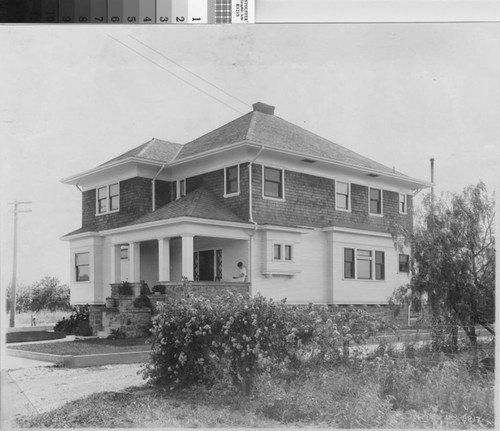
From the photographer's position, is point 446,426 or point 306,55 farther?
point 306,55

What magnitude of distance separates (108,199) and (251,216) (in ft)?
6.92

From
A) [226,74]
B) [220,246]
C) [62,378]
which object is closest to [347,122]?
[226,74]

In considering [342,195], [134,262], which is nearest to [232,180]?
[342,195]

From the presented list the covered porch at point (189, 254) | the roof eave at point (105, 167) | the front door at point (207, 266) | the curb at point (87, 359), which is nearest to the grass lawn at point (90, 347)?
the curb at point (87, 359)

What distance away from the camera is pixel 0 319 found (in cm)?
975

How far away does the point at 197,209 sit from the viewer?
990 centimetres

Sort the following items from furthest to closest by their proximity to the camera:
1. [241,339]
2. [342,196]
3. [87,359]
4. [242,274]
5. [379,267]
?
[342,196]
[379,267]
[242,274]
[87,359]
[241,339]

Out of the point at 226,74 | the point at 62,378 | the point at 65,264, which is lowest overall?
the point at 62,378

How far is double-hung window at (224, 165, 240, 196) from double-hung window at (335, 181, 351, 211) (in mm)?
1454

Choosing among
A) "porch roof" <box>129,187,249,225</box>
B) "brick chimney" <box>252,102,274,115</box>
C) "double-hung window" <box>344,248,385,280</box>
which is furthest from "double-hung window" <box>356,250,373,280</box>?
"brick chimney" <box>252,102,274,115</box>

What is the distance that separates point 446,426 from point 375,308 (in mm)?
1803

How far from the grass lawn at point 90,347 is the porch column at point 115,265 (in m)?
0.87

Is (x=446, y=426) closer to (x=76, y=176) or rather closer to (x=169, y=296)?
(x=169, y=296)

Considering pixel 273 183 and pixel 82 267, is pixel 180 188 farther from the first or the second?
pixel 82 267
